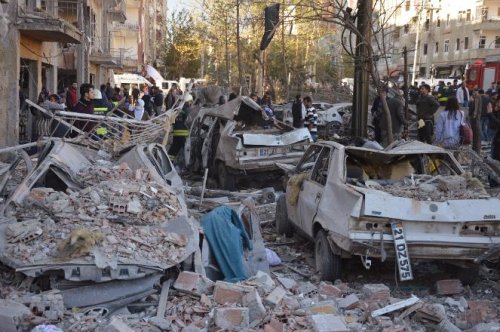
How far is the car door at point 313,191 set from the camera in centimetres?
778

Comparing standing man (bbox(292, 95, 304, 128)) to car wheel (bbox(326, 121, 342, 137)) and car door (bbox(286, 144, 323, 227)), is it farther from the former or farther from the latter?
car door (bbox(286, 144, 323, 227))

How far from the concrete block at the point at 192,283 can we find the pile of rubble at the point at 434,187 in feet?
7.50

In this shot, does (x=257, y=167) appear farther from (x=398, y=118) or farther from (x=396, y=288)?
(x=396, y=288)

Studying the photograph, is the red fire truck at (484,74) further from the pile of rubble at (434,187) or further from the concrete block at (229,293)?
the concrete block at (229,293)

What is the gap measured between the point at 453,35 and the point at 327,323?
6522 cm

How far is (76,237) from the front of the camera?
5.43 m

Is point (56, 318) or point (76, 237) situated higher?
point (76, 237)

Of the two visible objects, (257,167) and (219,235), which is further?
(257,167)

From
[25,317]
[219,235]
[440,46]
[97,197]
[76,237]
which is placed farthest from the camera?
[440,46]

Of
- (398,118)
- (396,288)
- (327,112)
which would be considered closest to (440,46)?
(327,112)

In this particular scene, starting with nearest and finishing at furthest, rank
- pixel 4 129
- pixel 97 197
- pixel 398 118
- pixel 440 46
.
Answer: pixel 97 197 → pixel 398 118 → pixel 4 129 → pixel 440 46

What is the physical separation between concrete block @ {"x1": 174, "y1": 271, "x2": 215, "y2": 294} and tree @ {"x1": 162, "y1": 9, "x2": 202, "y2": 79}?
174 feet

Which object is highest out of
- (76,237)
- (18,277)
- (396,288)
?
(76,237)

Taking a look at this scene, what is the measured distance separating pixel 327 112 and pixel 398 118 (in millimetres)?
11580
